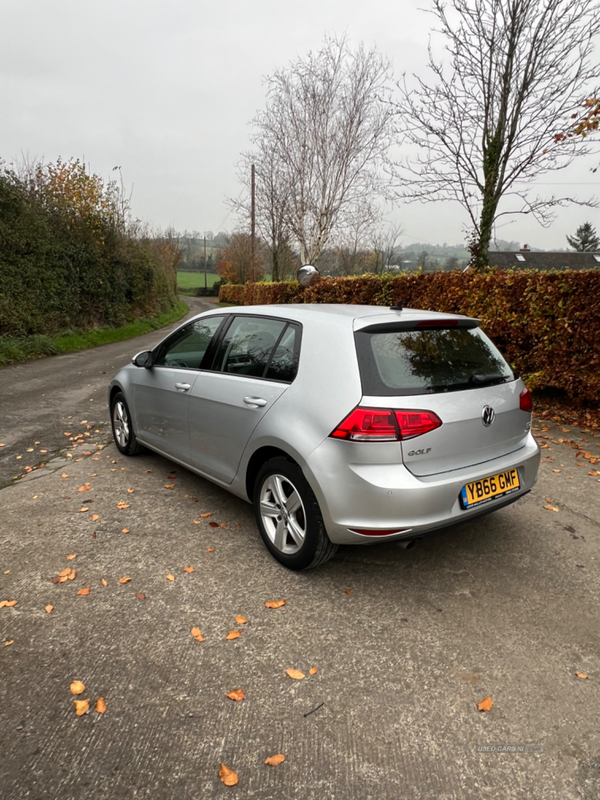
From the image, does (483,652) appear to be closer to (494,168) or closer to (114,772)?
(114,772)

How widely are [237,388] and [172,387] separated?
3.25ft

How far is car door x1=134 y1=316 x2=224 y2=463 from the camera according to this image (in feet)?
13.7

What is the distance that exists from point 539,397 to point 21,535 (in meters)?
6.98

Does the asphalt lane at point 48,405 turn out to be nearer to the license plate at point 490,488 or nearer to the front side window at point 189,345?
the front side window at point 189,345

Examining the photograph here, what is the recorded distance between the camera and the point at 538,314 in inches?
276

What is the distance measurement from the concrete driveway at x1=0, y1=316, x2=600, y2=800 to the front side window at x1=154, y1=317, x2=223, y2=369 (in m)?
1.23

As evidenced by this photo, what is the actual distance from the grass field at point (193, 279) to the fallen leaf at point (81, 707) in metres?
71.5

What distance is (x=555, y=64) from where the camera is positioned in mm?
9438

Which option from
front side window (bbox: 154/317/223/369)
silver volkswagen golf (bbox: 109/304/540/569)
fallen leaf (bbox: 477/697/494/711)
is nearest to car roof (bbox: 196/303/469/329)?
silver volkswagen golf (bbox: 109/304/540/569)

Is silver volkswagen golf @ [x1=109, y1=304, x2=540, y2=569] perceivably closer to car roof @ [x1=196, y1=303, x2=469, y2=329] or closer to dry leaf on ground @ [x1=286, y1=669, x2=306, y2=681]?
car roof @ [x1=196, y1=303, x2=469, y2=329]

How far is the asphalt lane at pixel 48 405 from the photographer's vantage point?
5.67 m

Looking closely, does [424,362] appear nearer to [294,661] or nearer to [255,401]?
[255,401]

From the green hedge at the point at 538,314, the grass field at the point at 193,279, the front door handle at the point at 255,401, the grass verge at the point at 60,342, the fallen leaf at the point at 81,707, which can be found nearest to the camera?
the fallen leaf at the point at 81,707

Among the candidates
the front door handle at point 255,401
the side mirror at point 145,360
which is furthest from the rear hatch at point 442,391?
the side mirror at point 145,360
